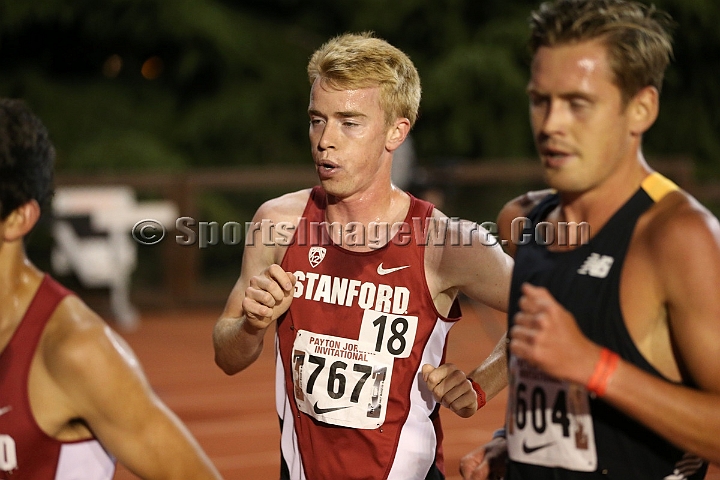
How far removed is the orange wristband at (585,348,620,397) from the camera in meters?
1.81

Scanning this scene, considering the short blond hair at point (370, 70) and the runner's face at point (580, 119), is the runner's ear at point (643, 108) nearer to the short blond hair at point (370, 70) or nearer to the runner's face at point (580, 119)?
the runner's face at point (580, 119)

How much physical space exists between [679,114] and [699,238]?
15.5 metres

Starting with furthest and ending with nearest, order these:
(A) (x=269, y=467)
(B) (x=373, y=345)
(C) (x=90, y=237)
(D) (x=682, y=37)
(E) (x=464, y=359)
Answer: (D) (x=682, y=37), (C) (x=90, y=237), (E) (x=464, y=359), (A) (x=269, y=467), (B) (x=373, y=345)

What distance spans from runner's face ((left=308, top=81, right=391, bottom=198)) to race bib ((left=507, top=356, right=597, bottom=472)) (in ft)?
3.15

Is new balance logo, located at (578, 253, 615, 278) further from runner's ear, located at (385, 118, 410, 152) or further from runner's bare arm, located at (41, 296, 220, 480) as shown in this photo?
runner's ear, located at (385, 118, 410, 152)

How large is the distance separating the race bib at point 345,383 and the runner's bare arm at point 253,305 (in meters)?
0.20

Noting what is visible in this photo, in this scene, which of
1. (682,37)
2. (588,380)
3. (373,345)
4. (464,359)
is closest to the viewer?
(588,380)

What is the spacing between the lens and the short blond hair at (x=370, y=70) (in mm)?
2939

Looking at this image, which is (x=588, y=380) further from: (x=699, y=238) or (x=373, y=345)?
(x=373, y=345)

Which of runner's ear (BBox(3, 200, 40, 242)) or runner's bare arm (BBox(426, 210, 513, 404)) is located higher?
runner's ear (BBox(3, 200, 40, 242))

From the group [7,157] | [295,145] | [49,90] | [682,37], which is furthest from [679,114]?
[7,157]

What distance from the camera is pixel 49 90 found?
52.7ft

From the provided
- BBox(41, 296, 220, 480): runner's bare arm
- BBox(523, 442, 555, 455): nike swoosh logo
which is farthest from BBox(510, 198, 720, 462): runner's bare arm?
BBox(41, 296, 220, 480): runner's bare arm

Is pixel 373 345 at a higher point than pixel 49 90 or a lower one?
higher
